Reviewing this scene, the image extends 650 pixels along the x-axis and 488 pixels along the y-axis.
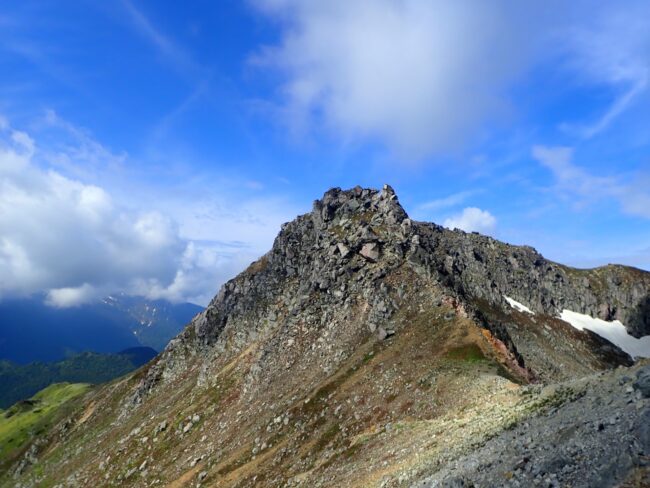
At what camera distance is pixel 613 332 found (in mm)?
147125

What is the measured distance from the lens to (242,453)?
224ft

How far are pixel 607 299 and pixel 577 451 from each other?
16161 cm

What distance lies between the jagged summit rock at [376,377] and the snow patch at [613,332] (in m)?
3.67

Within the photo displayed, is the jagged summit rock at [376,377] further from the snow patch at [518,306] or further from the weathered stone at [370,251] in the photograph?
the snow patch at [518,306]

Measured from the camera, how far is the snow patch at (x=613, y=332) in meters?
141

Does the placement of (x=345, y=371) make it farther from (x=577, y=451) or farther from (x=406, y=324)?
(x=577, y=451)

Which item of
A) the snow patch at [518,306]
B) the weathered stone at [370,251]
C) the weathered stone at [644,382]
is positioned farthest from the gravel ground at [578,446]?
the snow patch at [518,306]

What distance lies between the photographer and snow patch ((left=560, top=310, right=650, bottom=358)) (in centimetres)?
14125

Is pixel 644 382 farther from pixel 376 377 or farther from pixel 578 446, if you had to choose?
pixel 376 377

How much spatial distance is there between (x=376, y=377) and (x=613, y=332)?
119180mm

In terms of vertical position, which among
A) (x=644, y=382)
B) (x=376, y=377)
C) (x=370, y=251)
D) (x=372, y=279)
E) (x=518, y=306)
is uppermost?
(x=370, y=251)

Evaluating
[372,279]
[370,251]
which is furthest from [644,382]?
[370,251]

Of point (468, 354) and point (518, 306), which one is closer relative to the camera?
point (468, 354)

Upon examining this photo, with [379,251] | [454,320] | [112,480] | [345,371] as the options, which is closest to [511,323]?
[379,251]
